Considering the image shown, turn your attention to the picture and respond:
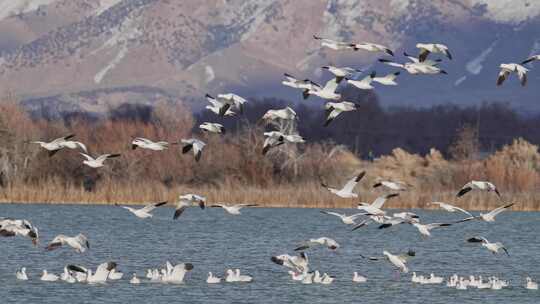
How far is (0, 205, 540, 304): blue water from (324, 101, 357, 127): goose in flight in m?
3.21

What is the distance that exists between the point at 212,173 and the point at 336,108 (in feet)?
107

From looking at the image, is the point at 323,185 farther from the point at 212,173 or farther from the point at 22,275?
the point at 212,173

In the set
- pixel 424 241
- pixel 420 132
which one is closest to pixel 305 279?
pixel 424 241

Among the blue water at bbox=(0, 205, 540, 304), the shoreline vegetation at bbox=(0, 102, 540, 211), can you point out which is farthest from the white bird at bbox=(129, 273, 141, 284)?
the shoreline vegetation at bbox=(0, 102, 540, 211)

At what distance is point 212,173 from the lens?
61438mm

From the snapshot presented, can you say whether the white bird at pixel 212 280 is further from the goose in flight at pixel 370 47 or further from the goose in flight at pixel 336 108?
the goose in flight at pixel 370 47

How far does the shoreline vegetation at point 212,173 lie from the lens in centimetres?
5538

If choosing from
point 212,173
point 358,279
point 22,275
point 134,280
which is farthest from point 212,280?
point 212,173

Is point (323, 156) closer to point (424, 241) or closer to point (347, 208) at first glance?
point (347, 208)

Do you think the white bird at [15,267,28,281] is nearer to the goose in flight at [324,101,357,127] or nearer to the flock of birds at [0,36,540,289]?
the flock of birds at [0,36,540,289]

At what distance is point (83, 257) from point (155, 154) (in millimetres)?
26156

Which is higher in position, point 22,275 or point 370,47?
point 370,47

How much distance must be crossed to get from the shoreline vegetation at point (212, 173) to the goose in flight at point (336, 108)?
24595mm

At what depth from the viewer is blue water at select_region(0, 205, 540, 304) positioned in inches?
1177
